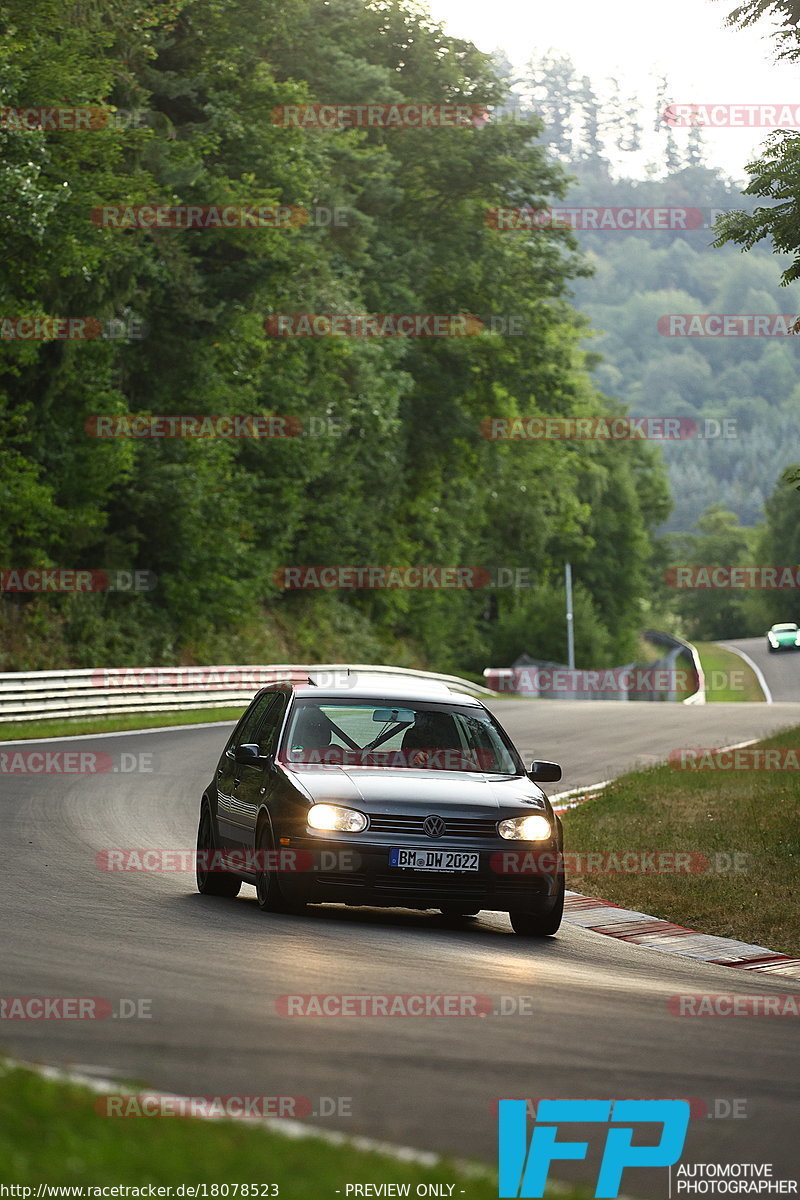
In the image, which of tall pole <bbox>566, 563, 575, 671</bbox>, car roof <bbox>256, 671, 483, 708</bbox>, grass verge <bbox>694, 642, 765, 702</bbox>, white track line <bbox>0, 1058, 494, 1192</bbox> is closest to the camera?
white track line <bbox>0, 1058, 494, 1192</bbox>

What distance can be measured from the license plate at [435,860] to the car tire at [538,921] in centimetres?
63

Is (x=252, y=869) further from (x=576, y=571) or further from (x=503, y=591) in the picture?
(x=576, y=571)

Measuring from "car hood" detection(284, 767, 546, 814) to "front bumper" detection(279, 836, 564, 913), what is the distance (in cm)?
25

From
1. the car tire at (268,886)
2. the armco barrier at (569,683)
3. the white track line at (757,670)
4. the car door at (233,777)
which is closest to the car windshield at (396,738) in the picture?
the car tire at (268,886)

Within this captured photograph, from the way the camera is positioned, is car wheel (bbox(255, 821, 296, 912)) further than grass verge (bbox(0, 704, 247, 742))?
No

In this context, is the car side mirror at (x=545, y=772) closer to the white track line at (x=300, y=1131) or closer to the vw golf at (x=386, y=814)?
the vw golf at (x=386, y=814)

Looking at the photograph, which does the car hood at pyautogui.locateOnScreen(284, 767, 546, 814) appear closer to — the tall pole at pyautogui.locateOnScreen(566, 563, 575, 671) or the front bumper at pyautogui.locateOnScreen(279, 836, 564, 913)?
the front bumper at pyautogui.locateOnScreen(279, 836, 564, 913)

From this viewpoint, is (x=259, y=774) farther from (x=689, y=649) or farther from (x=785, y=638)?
(x=785, y=638)

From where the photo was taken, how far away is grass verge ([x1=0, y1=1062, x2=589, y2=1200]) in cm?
420

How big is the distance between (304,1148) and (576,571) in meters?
97.4

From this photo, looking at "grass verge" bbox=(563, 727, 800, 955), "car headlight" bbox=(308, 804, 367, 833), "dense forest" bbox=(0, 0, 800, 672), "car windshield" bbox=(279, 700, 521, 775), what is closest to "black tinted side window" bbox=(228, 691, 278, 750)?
"car windshield" bbox=(279, 700, 521, 775)

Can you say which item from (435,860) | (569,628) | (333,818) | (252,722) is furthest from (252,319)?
(569,628)

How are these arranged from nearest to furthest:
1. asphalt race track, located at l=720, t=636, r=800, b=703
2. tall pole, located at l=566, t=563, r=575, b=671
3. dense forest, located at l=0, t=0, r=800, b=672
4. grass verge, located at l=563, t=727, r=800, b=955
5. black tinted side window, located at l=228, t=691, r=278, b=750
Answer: grass verge, located at l=563, t=727, r=800, b=955 < black tinted side window, located at l=228, t=691, r=278, b=750 < dense forest, located at l=0, t=0, r=800, b=672 < asphalt race track, located at l=720, t=636, r=800, b=703 < tall pole, located at l=566, t=563, r=575, b=671

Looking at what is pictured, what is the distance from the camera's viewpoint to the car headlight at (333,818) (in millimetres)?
10547
